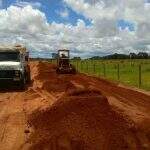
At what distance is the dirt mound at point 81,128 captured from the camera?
12.1 m

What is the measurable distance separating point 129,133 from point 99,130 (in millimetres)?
780

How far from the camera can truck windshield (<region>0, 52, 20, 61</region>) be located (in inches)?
1240

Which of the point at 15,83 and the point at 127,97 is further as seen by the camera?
the point at 15,83

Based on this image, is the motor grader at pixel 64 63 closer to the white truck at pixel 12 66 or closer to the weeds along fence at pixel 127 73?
the weeds along fence at pixel 127 73

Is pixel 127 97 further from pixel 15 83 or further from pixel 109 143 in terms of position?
pixel 109 143

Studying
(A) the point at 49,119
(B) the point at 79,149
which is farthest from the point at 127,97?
(B) the point at 79,149

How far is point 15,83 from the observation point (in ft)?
104

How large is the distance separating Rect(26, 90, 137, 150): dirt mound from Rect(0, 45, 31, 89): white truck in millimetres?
13595

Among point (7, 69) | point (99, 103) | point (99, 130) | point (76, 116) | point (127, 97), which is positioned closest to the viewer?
point (99, 130)

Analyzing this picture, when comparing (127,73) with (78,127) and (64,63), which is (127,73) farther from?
(78,127)

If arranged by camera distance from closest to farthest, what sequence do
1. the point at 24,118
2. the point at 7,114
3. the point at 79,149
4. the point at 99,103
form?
1. the point at 79,149
2. the point at 99,103
3. the point at 24,118
4. the point at 7,114

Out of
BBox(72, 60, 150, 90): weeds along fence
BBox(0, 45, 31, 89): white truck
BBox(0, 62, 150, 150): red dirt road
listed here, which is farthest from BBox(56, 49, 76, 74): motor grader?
BBox(0, 62, 150, 150): red dirt road

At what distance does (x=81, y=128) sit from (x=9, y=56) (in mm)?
19014

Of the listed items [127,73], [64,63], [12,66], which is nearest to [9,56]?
[12,66]
